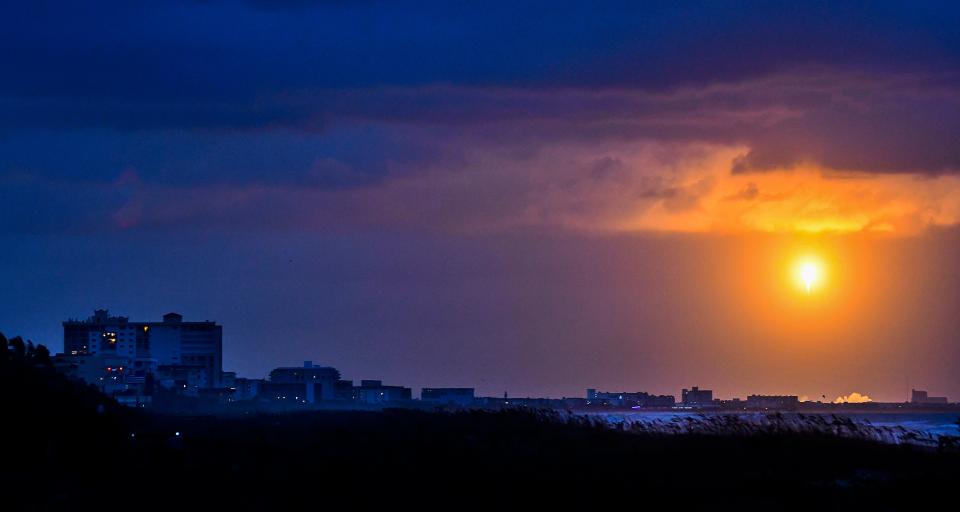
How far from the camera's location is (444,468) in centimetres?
4397

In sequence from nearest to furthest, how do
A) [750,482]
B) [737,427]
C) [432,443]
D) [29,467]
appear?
[750,482], [29,467], [432,443], [737,427]

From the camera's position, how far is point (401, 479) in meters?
39.9

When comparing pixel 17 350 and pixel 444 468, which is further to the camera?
pixel 17 350

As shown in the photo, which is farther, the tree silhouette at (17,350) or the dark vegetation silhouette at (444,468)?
the tree silhouette at (17,350)

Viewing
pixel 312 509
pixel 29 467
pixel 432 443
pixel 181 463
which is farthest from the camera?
pixel 432 443

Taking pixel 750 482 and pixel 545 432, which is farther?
pixel 545 432

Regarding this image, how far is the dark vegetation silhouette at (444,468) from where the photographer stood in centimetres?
3484

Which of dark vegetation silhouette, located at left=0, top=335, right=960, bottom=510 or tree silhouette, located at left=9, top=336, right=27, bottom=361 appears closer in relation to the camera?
dark vegetation silhouette, located at left=0, top=335, right=960, bottom=510

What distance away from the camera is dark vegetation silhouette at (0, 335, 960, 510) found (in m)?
34.8

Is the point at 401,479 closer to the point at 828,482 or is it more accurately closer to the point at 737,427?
the point at 828,482

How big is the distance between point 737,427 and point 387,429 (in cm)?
2056

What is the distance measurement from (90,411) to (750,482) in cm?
3426

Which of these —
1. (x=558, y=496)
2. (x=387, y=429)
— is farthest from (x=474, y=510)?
(x=387, y=429)

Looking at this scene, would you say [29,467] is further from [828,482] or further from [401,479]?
[828,482]
